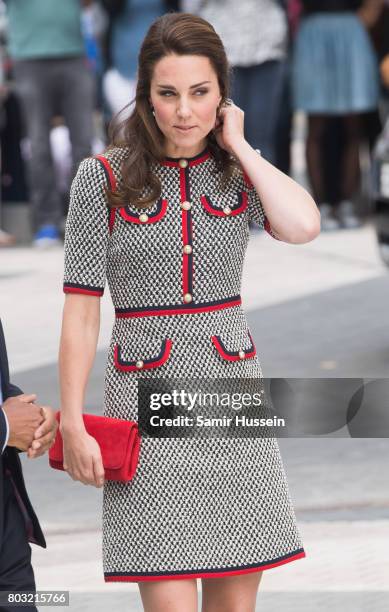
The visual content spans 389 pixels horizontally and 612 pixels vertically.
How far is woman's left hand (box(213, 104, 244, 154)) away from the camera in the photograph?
376 centimetres

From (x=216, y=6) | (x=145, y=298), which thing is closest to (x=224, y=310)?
(x=145, y=298)

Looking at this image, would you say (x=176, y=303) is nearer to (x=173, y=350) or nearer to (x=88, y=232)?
(x=173, y=350)

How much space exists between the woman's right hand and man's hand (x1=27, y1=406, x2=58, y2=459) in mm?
115

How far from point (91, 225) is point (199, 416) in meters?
0.49

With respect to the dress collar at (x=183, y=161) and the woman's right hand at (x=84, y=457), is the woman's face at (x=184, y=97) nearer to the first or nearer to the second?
the dress collar at (x=183, y=161)

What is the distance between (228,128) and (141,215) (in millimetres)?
289

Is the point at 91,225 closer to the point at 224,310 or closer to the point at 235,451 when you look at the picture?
the point at 224,310

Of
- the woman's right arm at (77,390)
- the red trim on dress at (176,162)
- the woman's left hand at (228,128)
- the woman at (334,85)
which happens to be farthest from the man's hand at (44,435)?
the woman at (334,85)

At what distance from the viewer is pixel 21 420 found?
12.2 ft

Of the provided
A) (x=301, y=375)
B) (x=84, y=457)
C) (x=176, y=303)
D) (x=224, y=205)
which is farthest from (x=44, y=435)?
(x=301, y=375)

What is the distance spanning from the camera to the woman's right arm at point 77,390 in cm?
360

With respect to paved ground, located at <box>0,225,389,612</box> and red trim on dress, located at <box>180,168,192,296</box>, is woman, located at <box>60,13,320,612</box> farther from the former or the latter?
paved ground, located at <box>0,225,389,612</box>

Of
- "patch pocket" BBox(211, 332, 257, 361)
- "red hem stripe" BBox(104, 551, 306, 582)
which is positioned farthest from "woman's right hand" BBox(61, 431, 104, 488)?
"patch pocket" BBox(211, 332, 257, 361)

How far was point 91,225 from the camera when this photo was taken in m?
3.67
